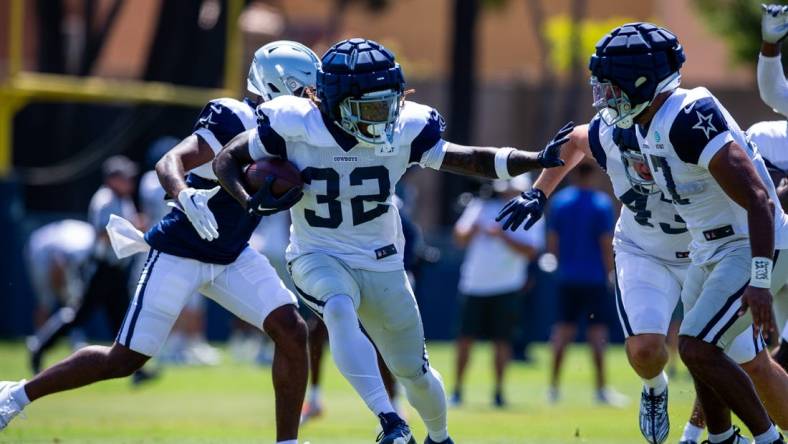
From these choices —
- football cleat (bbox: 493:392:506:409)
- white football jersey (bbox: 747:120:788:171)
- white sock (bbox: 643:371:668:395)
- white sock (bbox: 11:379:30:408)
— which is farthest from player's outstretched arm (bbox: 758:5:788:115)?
football cleat (bbox: 493:392:506:409)

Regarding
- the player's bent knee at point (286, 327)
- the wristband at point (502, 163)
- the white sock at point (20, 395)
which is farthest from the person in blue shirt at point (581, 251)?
the white sock at point (20, 395)

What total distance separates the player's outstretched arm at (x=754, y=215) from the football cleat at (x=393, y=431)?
160cm

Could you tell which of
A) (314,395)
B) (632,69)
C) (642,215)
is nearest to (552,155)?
(632,69)

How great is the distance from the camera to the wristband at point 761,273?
237 inches

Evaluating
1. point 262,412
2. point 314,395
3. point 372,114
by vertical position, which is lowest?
point 262,412

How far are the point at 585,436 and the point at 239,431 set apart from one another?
2341 millimetres

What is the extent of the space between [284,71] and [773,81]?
253cm

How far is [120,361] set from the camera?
7113 millimetres

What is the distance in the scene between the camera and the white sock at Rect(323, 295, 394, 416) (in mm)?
6559

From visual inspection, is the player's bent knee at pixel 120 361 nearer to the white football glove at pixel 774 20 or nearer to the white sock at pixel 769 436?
the white sock at pixel 769 436

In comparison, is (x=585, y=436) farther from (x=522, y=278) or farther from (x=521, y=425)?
(x=522, y=278)

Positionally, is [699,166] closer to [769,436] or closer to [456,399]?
[769,436]

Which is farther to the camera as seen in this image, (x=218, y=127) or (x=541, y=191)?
(x=218, y=127)

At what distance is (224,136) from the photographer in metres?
7.18
